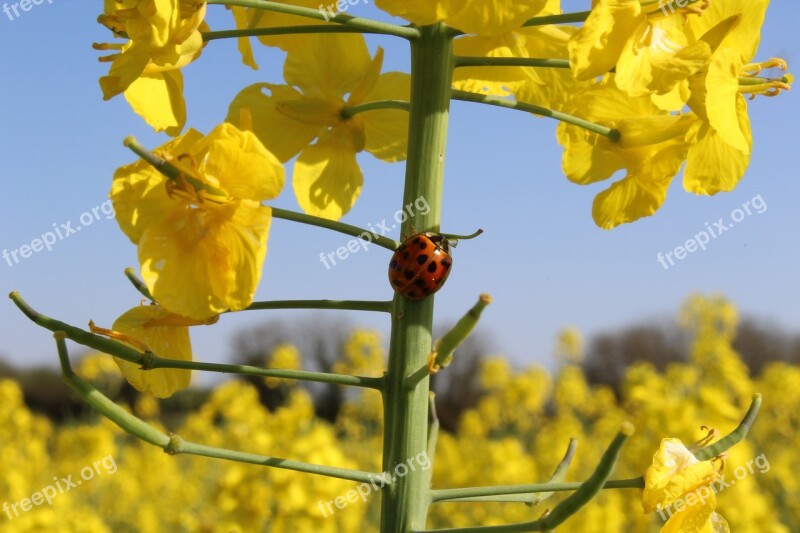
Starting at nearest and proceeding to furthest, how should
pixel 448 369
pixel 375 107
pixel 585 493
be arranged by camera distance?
pixel 585 493
pixel 375 107
pixel 448 369

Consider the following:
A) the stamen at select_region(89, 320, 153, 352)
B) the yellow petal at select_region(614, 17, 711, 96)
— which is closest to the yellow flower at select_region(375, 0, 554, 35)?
the yellow petal at select_region(614, 17, 711, 96)

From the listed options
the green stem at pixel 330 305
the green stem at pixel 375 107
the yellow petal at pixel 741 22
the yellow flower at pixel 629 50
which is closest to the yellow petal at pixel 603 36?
the yellow flower at pixel 629 50

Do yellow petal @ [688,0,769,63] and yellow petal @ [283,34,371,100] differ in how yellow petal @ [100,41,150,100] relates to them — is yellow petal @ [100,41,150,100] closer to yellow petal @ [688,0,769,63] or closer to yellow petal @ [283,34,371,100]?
yellow petal @ [283,34,371,100]

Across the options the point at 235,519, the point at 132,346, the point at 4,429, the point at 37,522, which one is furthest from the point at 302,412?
the point at 132,346

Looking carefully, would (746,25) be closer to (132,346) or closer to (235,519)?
(132,346)

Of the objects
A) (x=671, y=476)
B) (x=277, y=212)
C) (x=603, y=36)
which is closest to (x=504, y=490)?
(x=671, y=476)

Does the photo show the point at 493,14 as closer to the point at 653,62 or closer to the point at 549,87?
the point at 653,62
